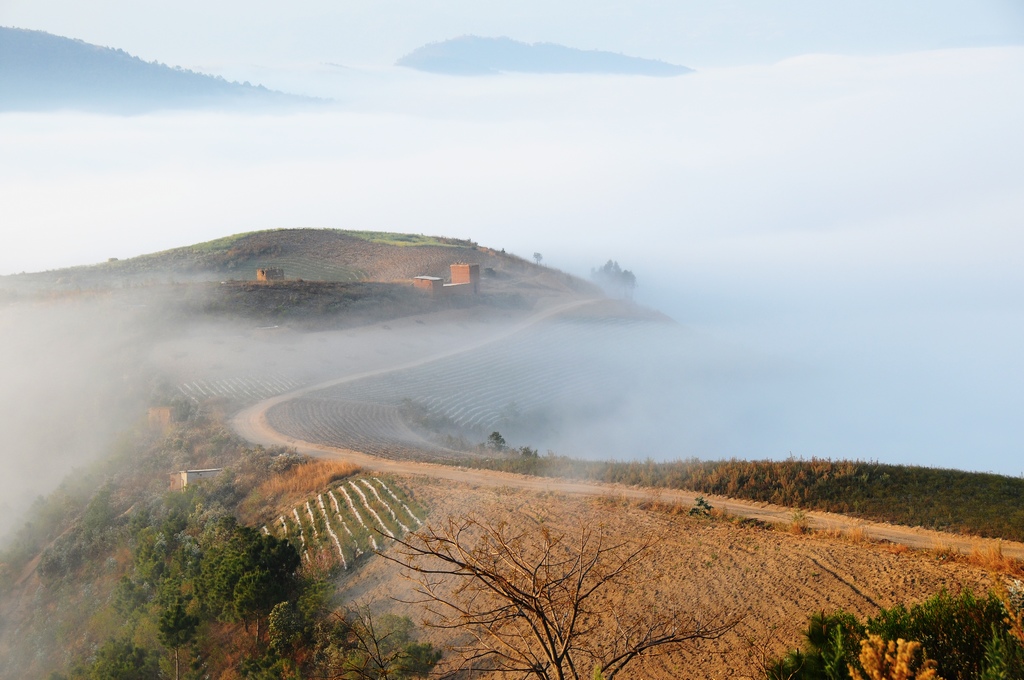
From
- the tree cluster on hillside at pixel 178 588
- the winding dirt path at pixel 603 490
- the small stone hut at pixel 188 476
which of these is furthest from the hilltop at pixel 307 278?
the small stone hut at pixel 188 476

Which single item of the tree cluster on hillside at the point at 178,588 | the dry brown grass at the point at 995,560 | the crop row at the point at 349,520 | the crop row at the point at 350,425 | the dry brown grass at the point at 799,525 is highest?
the dry brown grass at the point at 995,560

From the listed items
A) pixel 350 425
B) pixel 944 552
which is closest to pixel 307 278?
pixel 350 425

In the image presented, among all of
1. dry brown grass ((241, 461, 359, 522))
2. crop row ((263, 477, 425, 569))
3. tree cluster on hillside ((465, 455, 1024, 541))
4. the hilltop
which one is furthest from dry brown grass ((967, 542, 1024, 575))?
the hilltop

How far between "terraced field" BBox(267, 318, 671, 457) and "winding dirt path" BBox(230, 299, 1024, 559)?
0.82 m

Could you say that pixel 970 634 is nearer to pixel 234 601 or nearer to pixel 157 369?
pixel 234 601

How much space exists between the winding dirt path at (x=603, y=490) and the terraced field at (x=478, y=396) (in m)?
0.82

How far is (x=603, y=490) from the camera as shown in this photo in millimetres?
17109

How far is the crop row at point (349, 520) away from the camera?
52.3 feet

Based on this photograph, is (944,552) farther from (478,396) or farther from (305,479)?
(478,396)

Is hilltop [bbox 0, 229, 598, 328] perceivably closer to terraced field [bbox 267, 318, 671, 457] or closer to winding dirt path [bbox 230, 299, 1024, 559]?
terraced field [bbox 267, 318, 671, 457]

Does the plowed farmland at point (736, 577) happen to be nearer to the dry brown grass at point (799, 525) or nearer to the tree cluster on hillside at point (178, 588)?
the dry brown grass at point (799, 525)

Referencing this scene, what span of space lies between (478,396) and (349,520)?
1921 cm

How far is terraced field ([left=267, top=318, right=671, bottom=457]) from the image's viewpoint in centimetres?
2648

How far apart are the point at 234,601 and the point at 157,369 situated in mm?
23461
